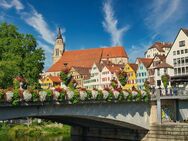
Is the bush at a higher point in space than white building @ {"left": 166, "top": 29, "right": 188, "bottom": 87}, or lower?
lower

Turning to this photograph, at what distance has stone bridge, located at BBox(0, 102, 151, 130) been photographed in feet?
93.3

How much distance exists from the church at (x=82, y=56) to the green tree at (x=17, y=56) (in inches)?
3253

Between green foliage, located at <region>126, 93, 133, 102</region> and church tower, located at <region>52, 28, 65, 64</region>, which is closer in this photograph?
green foliage, located at <region>126, 93, 133, 102</region>

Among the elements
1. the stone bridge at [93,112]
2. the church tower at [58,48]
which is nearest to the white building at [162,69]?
the stone bridge at [93,112]

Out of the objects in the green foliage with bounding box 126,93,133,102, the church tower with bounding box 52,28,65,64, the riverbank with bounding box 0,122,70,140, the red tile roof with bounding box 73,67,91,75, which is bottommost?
the riverbank with bounding box 0,122,70,140

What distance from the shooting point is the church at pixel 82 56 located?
142 m

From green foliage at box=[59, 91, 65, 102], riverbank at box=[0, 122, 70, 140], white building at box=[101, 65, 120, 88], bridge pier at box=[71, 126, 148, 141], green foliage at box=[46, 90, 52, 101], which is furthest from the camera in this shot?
white building at box=[101, 65, 120, 88]

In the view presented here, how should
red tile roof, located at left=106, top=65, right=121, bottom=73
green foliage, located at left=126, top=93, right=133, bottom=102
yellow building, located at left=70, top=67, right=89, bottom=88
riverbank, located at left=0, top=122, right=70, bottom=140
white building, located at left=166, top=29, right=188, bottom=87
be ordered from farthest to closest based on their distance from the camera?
1. yellow building, located at left=70, top=67, right=89, bottom=88
2. red tile roof, located at left=106, top=65, right=121, bottom=73
3. white building, located at left=166, top=29, right=188, bottom=87
4. riverbank, located at left=0, top=122, right=70, bottom=140
5. green foliage, located at left=126, top=93, right=133, bottom=102

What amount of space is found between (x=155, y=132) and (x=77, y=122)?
873cm

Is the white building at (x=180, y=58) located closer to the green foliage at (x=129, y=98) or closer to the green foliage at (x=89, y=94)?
the green foliage at (x=129, y=98)

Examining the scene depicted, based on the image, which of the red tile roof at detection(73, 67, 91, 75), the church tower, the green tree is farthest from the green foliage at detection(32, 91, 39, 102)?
the church tower

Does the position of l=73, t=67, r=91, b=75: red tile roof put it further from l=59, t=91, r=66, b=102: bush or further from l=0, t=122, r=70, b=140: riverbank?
l=59, t=91, r=66, b=102: bush

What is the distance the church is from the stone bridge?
98.3 meters

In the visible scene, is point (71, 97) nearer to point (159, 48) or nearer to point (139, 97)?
point (139, 97)
